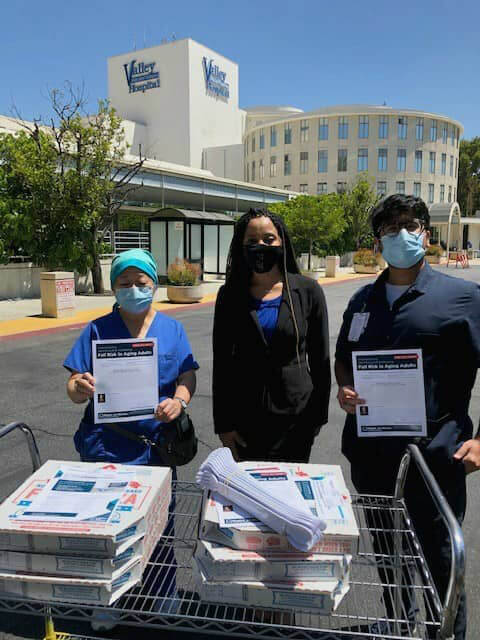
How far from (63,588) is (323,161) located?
247 feet

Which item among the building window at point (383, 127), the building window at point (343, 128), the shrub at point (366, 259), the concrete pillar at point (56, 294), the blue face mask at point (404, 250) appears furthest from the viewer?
the building window at point (343, 128)

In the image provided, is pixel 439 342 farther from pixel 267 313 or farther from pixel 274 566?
pixel 274 566

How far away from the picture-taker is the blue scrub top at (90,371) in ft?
7.59

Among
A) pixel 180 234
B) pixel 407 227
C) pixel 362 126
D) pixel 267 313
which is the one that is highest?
pixel 362 126

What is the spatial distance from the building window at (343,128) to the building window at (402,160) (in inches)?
310

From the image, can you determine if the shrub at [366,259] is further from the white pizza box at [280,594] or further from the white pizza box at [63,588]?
the white pizza box at [63,588]

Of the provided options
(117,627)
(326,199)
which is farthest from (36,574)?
(326,199)

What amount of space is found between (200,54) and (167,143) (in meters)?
12.4

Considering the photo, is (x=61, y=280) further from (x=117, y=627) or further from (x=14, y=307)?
(x=117, y=627)

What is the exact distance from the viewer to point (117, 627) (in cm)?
257

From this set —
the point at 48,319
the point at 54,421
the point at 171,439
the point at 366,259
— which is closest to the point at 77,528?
the point at 171,439

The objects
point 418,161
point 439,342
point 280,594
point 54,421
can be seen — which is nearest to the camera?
point 280,594

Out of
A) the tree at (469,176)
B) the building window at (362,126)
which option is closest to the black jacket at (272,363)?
the building window at (362,126)

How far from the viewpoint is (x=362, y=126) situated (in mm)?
70375
